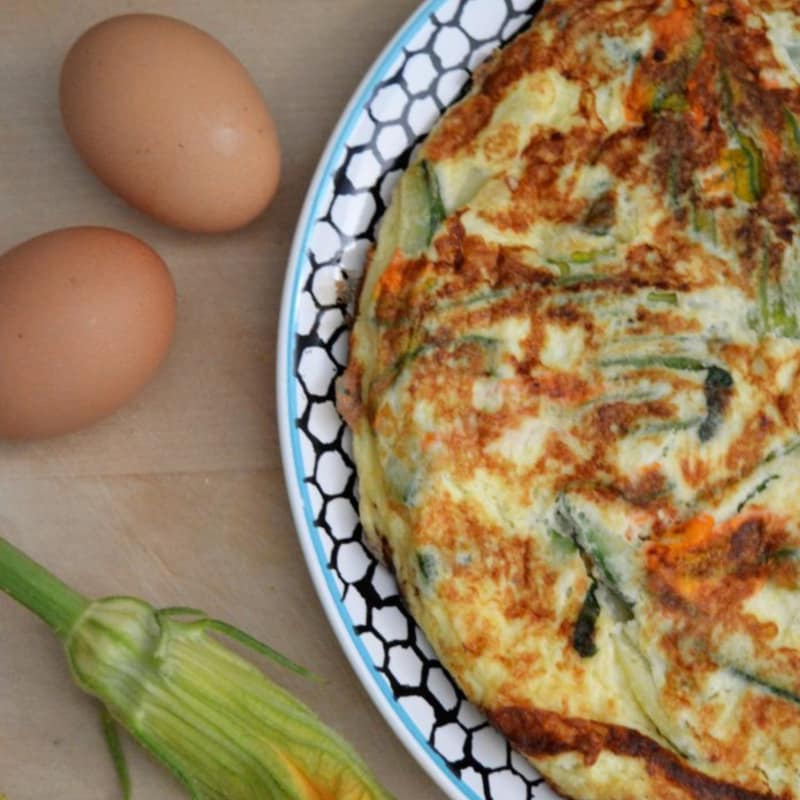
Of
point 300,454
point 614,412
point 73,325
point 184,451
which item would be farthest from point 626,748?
point 73,325

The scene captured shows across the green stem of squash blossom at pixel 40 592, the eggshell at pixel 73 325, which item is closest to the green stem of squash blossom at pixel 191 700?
the green stem of squash blossom at pixel 40 592

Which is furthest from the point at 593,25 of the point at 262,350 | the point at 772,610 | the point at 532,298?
the point at 772,610

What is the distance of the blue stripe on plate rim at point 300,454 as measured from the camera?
1607 mm

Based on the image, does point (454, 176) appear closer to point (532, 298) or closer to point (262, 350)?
point (532, 298)

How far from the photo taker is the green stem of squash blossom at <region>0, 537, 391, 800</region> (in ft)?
5.49

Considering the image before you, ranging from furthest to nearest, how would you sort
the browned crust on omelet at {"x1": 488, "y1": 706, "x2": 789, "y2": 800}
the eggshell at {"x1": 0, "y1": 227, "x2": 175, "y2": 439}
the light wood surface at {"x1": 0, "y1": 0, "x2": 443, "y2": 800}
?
1. the light wood surface at {"x1": 0, "y1": 0, "x2": 443, "y2": 800}
2. the eggshell at {"x1": 0, "y1": 227, "x2": 175, "y2": 439}
3. the browned crust on omelet at {"x1": 488, "y1": 706, "x2": 789, "y2": 800}

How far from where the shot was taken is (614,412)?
1.51 meters

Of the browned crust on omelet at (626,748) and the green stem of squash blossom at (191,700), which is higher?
the browned crust on omelet at (626,748)

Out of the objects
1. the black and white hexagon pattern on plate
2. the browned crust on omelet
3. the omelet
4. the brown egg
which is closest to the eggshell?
the brown egg

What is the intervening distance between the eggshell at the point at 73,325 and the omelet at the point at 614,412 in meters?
0.34

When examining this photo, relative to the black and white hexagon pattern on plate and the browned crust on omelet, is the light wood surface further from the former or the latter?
the browned crust on omelet

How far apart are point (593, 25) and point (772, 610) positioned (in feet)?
2.69

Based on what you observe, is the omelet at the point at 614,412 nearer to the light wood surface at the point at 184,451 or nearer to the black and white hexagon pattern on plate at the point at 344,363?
the black and white hexagon pattern on plate at the point at 344,363

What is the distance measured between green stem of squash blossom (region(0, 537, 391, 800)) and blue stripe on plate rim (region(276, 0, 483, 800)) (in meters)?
0.10
